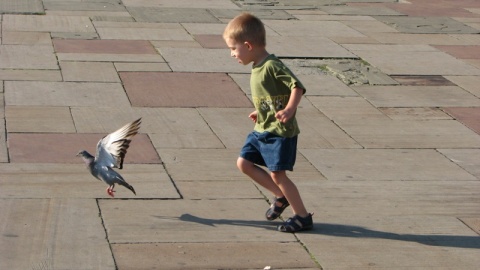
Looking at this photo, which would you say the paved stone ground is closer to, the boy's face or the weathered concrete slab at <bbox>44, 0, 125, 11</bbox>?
the weathered concrete slab at <bbox>44, 0, 125, 11</bbox>

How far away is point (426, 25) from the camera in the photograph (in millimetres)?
13953

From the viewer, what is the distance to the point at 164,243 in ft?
18.7

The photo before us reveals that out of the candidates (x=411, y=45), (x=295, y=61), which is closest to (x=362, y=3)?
(x=411, y=45)

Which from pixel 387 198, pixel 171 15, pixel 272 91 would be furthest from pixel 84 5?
pixel 272 91

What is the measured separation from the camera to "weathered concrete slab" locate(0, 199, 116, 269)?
211 inches

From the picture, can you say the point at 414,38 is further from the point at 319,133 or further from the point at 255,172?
the point at 255,172

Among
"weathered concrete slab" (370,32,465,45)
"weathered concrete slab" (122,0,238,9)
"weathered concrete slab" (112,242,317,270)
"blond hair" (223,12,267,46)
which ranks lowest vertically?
"weathered concrete slab" (122,0,238,9)

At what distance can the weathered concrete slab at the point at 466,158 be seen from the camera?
7531 mm

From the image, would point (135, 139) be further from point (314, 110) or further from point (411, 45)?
point (411, 45)

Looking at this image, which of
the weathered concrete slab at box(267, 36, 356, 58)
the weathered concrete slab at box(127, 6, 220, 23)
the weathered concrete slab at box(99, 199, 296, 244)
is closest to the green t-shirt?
the weathered concrete slab at box(99, 199, 296, 244)

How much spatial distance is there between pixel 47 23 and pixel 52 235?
7371 millimetres

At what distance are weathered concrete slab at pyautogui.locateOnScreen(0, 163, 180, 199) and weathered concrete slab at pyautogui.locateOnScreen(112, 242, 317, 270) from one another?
0.94 metres

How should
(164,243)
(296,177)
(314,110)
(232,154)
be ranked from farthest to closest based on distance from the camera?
(314,110) < (232,154) < (296,177) < (164,243)

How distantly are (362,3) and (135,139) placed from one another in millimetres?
8894
